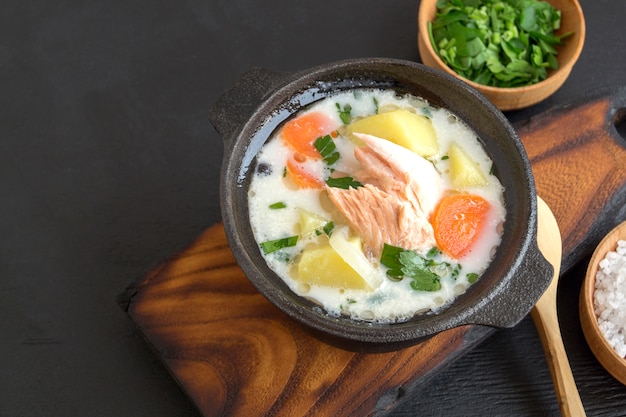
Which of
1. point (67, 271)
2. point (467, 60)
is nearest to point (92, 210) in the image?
point (67, 271)

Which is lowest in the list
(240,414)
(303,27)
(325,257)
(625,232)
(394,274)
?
(625,232)

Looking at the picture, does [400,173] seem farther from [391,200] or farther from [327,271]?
[327,271]

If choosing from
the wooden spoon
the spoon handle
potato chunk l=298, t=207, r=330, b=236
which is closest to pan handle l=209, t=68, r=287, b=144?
potato chunk l=298, t=207, r=330, b=236

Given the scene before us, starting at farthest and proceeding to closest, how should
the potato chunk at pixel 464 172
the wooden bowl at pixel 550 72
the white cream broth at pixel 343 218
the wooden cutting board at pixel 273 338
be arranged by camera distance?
the wooden bowl at pixel 550 72 < the wooden cutting board at pixel 273 338 < the potato chunk at pixel 464 172 < the white cream broth at pixel 343 218

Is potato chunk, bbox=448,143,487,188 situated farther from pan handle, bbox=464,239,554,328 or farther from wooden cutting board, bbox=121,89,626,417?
wooden cutting board, bbox=121,89,626,417

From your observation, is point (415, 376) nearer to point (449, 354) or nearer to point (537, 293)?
point (449, 354)

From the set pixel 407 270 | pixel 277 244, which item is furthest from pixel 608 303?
pixel 277 244

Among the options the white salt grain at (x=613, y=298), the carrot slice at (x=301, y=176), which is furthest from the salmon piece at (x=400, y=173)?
the white salt grain at (x=613, y=298)

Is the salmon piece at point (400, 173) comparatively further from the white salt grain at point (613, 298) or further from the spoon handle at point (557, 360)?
the white salt grain at point (613, 298)
